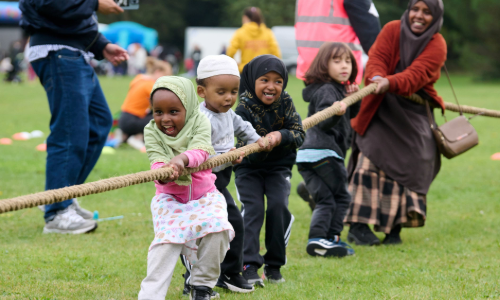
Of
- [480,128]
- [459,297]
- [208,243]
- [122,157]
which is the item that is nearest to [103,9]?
[208,243]

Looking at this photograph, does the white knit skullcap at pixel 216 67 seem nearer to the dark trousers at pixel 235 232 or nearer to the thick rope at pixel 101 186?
the thick rope at pixel 101 186

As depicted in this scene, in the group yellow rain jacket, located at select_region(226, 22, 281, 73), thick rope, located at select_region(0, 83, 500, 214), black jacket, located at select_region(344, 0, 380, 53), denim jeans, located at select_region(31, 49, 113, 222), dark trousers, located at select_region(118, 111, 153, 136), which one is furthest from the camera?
yellow rain jacket, located at select_region(226, 22, 281, 73)

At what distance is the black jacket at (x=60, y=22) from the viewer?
4.78 metres

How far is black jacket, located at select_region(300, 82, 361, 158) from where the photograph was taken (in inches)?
181

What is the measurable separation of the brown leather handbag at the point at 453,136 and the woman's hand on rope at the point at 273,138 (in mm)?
2105

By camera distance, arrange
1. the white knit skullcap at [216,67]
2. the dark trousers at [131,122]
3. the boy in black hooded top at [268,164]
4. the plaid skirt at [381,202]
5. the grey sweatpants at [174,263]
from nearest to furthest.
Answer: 1. the grey sweatpants at [174,263]
2. the white knit skullcap at [216,67]
3. the boy in black hooded top at [268,164]
4. the plaid skirt at [381,202]
5. the dark trousers at [131,122]

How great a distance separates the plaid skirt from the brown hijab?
93cm

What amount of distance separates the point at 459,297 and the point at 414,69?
6.56ft

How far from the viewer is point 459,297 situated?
140 inches

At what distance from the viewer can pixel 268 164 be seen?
391 centimetres

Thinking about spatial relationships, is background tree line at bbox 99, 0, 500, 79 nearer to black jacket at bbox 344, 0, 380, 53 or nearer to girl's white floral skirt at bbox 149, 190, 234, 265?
black jacket at bbox 344, 0, 380, 53

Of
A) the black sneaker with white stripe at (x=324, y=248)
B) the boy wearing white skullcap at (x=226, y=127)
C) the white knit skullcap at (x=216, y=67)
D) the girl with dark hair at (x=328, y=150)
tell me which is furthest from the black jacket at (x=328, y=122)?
the white knit skullcap at (x=216, y=67)

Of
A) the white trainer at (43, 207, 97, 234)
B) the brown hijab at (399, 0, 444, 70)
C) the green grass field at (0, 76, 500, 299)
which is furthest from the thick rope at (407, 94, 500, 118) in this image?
the white trainer at (43, 207, 97, 234)

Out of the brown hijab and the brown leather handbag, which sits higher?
the brown hijab
